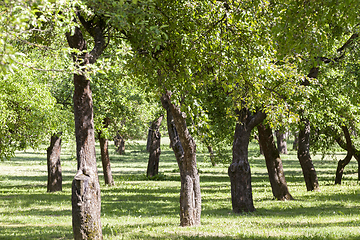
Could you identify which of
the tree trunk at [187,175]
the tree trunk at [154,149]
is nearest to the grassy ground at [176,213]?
the tree trunk at [187,175]

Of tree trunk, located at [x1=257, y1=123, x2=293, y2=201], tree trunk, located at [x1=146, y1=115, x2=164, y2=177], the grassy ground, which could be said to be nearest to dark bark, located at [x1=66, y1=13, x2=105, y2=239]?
the grassy ground

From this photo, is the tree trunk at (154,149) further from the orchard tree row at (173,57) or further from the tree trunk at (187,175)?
the tree trunk at (187,175)

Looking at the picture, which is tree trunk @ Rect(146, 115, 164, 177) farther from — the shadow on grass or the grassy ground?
the shadow on grass

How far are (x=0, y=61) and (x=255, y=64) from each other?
6.11 m

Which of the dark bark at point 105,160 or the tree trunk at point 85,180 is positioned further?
the dark bark at point 105,160

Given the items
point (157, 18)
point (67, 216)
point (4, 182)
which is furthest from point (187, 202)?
point (4, 182)

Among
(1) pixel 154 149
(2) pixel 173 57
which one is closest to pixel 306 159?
(1) pixel 154 149

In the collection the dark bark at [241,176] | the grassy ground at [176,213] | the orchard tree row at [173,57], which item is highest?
the orchard tree row at [173,57]

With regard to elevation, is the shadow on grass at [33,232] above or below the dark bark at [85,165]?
below

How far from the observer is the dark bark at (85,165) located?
31.5 feet

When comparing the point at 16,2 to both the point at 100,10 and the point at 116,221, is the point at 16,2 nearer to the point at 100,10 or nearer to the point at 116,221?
the point at 100,10

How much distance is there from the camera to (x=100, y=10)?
29.9 feet

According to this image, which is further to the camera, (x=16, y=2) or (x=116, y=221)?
(x=116, y=221)

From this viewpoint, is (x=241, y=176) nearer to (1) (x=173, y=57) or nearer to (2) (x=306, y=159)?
(1) (x=173, y=57)
